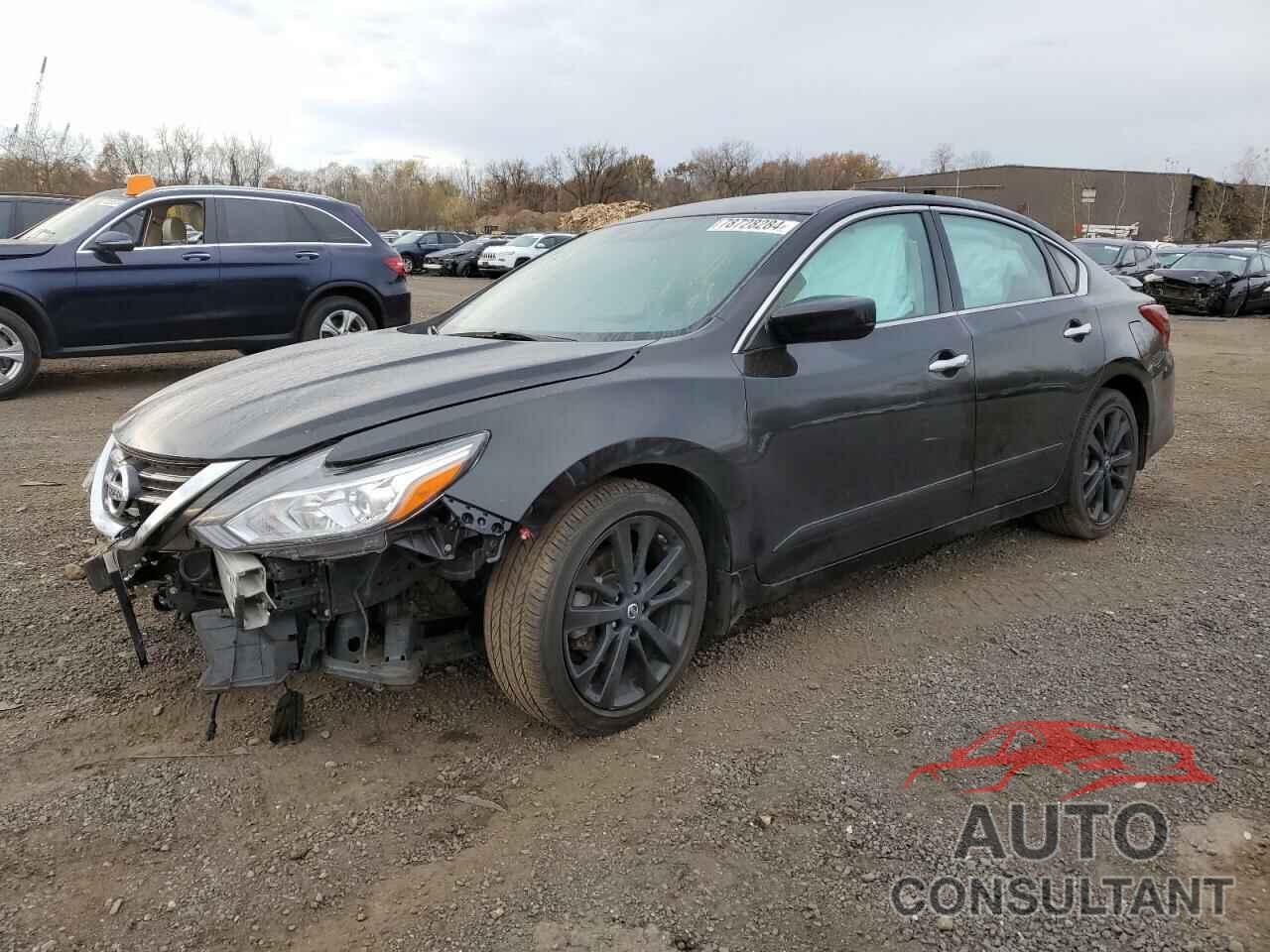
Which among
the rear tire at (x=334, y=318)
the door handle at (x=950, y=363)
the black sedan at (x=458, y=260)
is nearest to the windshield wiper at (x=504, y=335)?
the door handle at (x=950, y=363)

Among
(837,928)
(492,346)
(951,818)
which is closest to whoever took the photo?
(837,928)

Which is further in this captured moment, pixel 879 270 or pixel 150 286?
pixel 150 286

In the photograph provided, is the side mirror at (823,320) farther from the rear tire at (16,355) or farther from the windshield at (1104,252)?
the windshield at (1104,252)

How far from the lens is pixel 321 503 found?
230 cm

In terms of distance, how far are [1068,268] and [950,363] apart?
4.44 feet

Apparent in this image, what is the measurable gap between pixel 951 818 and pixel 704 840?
645 mm

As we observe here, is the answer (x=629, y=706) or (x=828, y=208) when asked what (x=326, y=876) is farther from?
(x=828, y=208)

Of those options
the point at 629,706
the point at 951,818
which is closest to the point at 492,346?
the point at 629,706

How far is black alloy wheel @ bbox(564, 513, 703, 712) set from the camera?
267 cm

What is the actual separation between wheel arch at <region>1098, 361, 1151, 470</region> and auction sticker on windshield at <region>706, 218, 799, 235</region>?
1935 millimetres

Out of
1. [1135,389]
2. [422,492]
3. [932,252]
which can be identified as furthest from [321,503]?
[1135,389]

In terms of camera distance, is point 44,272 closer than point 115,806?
No

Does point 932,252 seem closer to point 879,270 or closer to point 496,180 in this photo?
point 879,270

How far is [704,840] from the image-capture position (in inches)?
92.4
